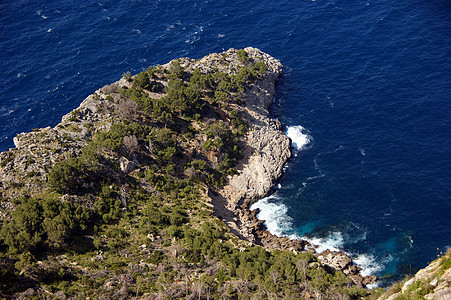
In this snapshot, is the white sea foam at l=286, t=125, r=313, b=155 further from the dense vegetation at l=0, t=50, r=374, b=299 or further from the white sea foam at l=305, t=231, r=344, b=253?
the white sea foam at l=305, t=231, r=344, b=253

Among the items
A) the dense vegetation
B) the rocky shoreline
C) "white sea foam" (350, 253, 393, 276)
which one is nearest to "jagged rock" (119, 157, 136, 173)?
the dense vegetation

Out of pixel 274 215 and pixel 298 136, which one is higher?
pixel 298 136

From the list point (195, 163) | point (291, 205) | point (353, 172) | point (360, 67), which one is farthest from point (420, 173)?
point (195, 163)

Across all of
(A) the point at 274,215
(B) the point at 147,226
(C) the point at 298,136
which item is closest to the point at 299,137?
(C) the point at 298,136

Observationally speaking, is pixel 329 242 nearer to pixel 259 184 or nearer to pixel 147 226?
pixel 259 184

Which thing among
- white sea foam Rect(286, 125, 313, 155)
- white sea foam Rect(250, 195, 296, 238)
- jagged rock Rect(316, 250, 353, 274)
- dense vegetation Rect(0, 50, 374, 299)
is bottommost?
jagged rock Rect(316, 250, 353, 274)
